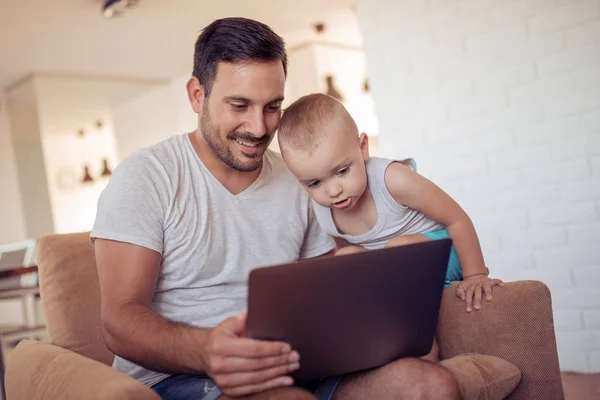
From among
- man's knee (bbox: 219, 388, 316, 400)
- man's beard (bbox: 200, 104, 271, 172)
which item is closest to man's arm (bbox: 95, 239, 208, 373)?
man's knee (bbox: 219, 388, 316, 400)

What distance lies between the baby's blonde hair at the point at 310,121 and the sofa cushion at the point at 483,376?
0.57 m

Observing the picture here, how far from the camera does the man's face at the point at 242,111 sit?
141 cm

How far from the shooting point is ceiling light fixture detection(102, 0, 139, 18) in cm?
421

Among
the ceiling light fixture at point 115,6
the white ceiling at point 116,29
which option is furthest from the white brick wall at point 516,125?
the white ceiling at point 116,29

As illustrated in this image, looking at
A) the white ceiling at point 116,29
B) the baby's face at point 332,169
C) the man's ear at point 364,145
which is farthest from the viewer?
the white ceiling at point 116,29

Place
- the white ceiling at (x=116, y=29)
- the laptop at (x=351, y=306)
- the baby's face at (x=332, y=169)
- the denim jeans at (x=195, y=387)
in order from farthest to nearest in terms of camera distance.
Answer: 1. the white ceiling at (x=116, y=29)
2. the baby's face at (x=332, y=169)
3. the denim jeans at (x=195, y=387)
4. the laptop at (x=351, y=306)

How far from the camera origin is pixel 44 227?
6906 millimetres

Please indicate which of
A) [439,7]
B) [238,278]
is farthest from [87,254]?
[439,7]

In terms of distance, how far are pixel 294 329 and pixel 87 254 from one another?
81 cm

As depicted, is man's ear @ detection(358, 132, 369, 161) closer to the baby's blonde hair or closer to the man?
the baby's blonde hair

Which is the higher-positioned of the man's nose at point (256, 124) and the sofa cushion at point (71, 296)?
the man's nose at point (256, 124)

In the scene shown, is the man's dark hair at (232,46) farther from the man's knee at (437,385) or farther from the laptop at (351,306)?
the man's knee at (437,385)

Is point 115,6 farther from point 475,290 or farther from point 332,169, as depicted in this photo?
point 475,290

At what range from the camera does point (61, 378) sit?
1.12 m
